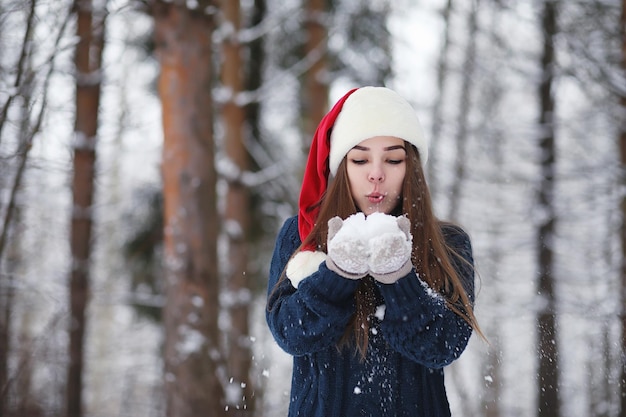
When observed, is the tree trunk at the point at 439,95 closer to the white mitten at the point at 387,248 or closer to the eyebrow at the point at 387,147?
the eyebrow at the point at 387,147

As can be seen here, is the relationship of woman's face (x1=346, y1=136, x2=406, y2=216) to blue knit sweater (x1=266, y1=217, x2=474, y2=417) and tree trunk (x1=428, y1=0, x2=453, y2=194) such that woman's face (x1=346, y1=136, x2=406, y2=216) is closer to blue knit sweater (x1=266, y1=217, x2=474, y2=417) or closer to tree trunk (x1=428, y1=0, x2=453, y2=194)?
blue knit sweater (x1=266, y1=217, x2=474, y2=417)

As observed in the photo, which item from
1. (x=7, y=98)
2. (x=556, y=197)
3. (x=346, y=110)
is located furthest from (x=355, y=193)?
(x=556, y=197)

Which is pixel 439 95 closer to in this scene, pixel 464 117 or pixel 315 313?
pixel 464 117

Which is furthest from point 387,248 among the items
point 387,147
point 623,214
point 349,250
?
point 623,214

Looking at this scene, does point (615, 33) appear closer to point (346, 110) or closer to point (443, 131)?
point (443, 131)

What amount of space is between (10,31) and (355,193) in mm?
3140

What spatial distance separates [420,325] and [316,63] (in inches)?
294

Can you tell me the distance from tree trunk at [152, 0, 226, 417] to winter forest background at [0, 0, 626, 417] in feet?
0.05

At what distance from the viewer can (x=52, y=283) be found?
391 inches

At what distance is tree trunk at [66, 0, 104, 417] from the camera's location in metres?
8.15

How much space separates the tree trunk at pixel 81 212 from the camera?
8.15 m

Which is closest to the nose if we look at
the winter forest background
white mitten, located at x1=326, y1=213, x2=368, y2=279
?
white mitten, located at x1=326, y1=213, x2=368, y2=279

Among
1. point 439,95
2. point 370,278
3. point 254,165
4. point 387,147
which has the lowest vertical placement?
point 370,278

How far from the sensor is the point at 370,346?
1844 millimetres
